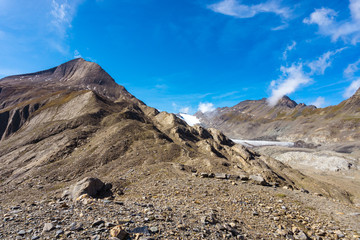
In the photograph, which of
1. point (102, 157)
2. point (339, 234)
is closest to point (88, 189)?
point (102, 157)

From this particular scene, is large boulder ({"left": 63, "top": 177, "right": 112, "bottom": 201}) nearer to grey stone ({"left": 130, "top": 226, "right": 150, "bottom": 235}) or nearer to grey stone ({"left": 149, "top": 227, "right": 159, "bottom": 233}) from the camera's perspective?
grey stone ({"left": 130, "top": 226, "right": 150, "bottom": 235})

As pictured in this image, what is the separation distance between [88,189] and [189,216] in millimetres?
11877

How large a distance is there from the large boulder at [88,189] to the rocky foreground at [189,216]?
1.95 m

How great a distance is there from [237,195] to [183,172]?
920 cm

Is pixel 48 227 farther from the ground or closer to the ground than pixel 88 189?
farther from the ground

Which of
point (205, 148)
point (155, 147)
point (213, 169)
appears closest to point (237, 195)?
point (213, 169)

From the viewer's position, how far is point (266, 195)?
691 inches

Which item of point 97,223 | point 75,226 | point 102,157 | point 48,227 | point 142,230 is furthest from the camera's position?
point 102,157

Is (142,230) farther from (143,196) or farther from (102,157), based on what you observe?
(102,157)

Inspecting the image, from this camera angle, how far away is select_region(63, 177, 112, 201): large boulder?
17.5 meters

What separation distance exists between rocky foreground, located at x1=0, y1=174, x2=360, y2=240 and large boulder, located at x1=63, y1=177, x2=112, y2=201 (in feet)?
6.39

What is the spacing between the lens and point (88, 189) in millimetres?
17812

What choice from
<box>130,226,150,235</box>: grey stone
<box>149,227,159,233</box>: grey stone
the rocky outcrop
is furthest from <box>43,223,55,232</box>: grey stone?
the rocky outcrop

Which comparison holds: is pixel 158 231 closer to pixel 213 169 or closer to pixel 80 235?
pixel 80 235
